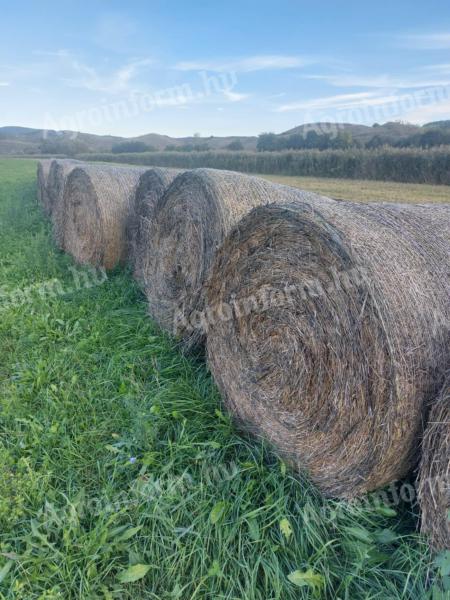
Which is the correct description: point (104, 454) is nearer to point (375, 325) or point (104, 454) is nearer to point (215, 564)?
point (215, 564)

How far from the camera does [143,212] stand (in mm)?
5984

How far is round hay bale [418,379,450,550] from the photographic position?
6.55ft

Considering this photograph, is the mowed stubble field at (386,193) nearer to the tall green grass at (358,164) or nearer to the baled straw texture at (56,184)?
the baled straw texture at (56,184)

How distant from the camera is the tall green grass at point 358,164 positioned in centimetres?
1994

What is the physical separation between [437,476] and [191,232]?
2.84 meters

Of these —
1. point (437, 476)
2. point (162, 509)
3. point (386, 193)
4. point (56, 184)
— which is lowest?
point (162, 509)

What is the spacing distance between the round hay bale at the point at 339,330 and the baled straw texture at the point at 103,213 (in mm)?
3791

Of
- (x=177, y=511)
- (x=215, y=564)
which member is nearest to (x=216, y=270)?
(x=177, y=511)

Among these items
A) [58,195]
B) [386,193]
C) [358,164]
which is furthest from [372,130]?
[58,195]

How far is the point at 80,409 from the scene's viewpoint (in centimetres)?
344

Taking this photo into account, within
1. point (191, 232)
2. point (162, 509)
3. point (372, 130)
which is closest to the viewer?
point (162, 509)

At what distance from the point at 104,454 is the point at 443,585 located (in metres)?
2.02

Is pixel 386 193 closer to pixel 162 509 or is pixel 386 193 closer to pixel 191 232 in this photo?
pixel 191 232

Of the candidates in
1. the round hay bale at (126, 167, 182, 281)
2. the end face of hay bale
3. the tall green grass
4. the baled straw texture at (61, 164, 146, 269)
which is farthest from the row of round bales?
the tall green grass
